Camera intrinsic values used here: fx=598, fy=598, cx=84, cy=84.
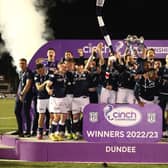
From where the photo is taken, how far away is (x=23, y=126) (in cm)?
1515

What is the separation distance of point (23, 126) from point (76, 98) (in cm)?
257

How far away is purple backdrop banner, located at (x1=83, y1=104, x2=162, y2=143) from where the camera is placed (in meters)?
12.0

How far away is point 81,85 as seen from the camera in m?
13.1

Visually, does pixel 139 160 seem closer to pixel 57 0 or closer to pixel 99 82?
pixel 99 82

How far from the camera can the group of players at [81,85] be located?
12703 millimetres

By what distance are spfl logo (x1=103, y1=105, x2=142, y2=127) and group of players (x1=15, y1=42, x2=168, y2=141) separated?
0.29 m

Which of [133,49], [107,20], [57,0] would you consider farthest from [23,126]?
[57,0]

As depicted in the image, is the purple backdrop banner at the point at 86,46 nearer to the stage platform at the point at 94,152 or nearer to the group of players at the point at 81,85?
the group of players at the point at 81,85

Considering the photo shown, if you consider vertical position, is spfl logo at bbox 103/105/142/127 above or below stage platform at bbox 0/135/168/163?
above

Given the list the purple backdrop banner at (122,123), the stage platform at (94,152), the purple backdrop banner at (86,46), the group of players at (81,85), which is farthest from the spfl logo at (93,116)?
the purple backdrop banner at (86,46)

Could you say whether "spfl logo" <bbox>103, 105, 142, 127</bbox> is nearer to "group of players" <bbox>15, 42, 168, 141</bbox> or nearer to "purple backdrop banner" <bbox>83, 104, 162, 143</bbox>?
"purple backdrop banner" <bbox>83, 104, 162, 143</bbox>

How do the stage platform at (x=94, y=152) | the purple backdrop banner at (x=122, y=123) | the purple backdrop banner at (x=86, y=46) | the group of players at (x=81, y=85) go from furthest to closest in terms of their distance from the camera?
the purple backdrop banner at (x=86, y=46), the group of players at (x=81, y=85), the purple backdrop banner at (x=122, y=123), the stage platform at (x=94, y=152)

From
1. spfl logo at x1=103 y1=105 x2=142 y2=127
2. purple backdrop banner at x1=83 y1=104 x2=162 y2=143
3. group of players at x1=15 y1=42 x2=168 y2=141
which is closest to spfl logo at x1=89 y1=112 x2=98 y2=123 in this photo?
purple backdrop banner at x1=83 y1=104 x2=162 y2=143

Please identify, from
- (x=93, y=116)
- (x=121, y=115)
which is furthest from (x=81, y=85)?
(x=121, y=115)
